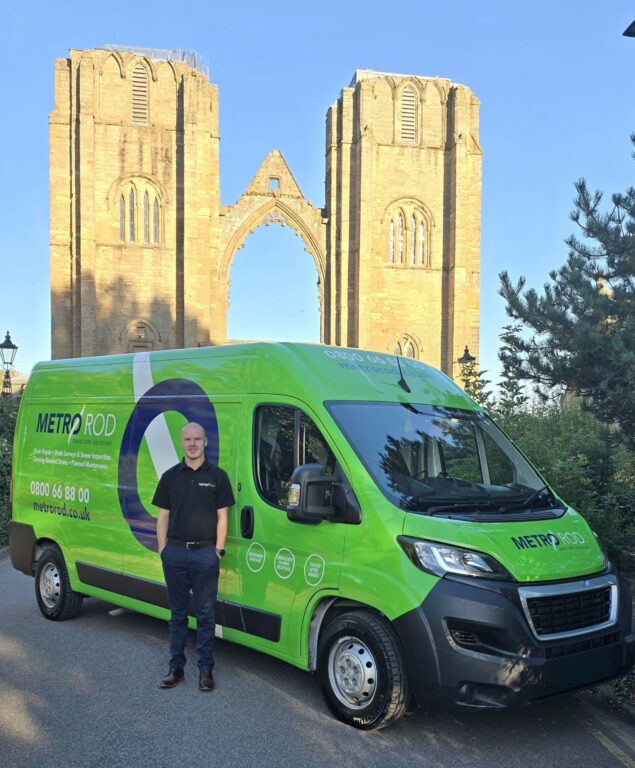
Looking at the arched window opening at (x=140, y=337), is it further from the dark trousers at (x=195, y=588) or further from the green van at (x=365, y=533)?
the dark trousers at (x=195, y=588)

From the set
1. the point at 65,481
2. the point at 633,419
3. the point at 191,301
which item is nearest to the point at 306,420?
the point at 65,481

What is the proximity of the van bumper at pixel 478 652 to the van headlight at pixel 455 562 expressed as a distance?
2.0 inches

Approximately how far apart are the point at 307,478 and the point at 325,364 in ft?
3.38

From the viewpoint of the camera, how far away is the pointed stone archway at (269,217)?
40.7 m

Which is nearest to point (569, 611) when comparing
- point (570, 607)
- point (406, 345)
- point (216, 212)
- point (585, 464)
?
point (570, 607)

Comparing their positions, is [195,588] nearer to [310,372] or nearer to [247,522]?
[247,522]

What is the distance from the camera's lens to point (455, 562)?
3.97 metres

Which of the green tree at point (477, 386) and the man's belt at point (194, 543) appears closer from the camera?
the man's belt at point (194, 543)

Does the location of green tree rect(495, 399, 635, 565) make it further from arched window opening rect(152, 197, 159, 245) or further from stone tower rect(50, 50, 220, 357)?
arched window opening rect(152, 197, 159, 245)

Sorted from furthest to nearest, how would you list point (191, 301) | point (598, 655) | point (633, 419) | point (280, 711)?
point (191, 301) < point (633, 419) < point (280, 711) < point (598, 655)

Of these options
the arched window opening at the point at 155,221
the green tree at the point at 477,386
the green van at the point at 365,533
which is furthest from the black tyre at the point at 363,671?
the arched window opening at the point at 155,221

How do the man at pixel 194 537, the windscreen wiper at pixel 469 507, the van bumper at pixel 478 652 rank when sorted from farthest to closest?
the man at pixel 194 537, the windscreen wiper at pixel 469 507, the van bumper at pixel 478 652

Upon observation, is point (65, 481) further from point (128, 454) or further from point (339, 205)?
point (339, 205)

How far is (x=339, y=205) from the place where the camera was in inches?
1597
